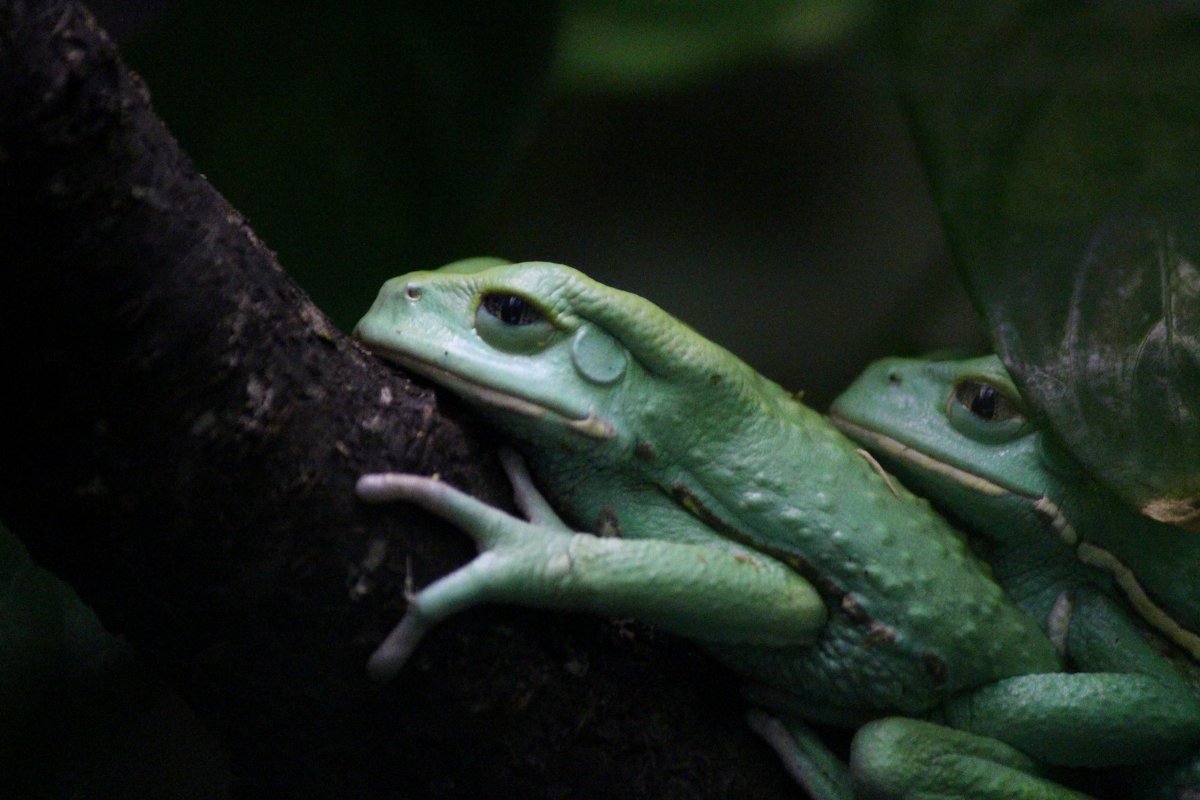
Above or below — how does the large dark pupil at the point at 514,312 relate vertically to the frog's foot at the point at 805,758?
above

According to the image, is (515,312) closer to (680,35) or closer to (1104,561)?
(1104,561)

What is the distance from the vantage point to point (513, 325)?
1.39 meters

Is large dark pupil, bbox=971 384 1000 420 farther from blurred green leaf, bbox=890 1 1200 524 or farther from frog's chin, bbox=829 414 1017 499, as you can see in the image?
blurred green leaf, bbox=890 1 1200 524

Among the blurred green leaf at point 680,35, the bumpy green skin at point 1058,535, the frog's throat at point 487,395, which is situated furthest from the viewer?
the blurred green leaf at point 680,35

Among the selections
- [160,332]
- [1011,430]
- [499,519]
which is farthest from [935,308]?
[160,332]

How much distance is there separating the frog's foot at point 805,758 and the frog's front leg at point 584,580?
0.59 ft

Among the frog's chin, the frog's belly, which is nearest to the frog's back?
the frog's belly

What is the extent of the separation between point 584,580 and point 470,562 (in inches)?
5.3

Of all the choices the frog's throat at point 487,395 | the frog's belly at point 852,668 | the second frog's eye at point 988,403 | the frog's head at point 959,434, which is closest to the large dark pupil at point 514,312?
the frog's throat at point 487,395

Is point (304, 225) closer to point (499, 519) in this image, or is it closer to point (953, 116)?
point (499, 519)

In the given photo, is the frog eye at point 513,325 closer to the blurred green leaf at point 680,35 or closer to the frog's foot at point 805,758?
the frog's foot at point 805,758

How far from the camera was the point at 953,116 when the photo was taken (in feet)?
3.95

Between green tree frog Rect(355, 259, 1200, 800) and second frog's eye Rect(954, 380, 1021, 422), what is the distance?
232 mm

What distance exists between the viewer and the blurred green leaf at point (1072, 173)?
116 cm
